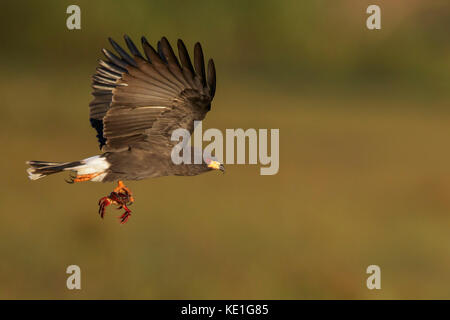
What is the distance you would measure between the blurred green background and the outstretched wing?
5.71 m

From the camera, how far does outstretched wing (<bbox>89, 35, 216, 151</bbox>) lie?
867 centimetres

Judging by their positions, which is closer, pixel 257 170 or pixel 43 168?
pixel 43 168

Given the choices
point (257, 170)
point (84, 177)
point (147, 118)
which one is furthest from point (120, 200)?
point (257, 170)

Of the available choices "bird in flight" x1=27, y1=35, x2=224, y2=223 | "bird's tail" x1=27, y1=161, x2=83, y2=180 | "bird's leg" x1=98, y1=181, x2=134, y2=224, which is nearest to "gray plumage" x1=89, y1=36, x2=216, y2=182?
"bird in flight" x1=27, y1=35, x2=224, y2=223

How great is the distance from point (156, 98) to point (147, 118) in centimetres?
22

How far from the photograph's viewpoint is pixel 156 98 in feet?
28.9

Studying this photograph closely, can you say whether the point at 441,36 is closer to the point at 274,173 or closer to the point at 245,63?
the point at 245,63

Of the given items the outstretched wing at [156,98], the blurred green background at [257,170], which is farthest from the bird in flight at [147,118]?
the blurred green background at [257,170]

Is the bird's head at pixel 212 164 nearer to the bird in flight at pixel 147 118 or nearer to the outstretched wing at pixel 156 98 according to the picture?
the bird in flight at pixel 147 118

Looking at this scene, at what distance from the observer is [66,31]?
3344 centimetres

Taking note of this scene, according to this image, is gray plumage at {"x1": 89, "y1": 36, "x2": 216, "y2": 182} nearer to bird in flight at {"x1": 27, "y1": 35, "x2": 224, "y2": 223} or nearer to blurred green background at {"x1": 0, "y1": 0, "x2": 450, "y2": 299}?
bird in flight at {"x1": 27, "y1": 35, "x2": 224, "y2": 223}

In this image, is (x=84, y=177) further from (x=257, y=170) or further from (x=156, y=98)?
(x=257, y=170)

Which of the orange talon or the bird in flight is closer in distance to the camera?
the bird in flight

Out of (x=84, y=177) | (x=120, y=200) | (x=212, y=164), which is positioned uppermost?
(x=212, y=164)
